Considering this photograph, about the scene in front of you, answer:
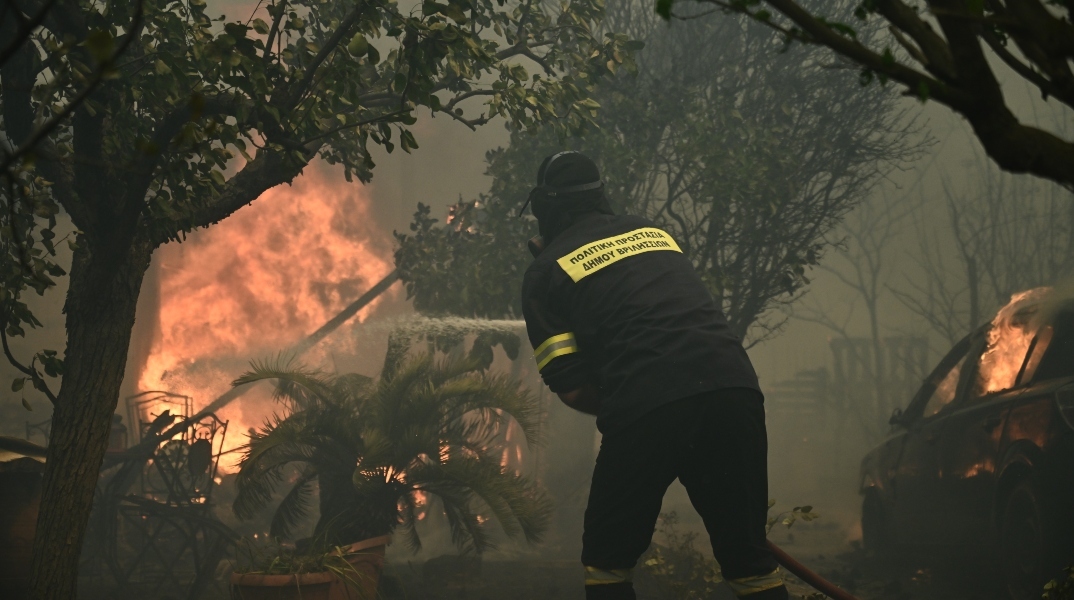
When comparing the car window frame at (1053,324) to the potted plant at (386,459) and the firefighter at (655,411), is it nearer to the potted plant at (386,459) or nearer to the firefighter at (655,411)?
the firefighter at (655,411)

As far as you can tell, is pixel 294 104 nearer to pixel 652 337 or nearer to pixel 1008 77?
pixel 652 337

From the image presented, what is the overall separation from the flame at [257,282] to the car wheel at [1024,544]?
8.87 metres

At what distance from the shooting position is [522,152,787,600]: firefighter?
3525mm

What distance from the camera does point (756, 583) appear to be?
11.4 feet

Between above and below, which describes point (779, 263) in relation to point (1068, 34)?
above

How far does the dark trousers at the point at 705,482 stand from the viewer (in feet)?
11.6

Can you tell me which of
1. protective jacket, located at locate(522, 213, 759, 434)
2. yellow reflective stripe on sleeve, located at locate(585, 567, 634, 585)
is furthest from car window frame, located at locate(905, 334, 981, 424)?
yellow reflective stripe on sleeve, located at locate(585, 567, 634, 585)

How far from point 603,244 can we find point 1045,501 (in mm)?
3149

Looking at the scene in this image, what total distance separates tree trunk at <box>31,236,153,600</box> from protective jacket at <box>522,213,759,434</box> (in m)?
2.00

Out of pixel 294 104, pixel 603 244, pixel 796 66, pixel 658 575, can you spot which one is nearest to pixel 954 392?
pixel 658 575

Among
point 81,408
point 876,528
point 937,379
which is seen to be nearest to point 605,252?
point 81,408

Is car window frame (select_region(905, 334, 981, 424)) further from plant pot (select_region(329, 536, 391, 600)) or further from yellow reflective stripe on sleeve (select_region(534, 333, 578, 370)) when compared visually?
yellow reflective stripe on sleeve (select_region(534, 333, 578, 370))

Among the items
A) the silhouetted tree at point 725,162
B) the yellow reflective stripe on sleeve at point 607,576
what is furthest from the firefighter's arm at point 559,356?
the silhouetted tree at point 725,162

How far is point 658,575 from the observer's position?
632 centimetres
